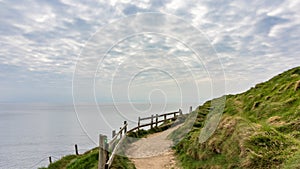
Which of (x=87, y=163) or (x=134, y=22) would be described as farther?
(x=134, y=22)

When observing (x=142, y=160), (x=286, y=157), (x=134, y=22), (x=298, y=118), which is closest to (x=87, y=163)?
(x=142, y=160)

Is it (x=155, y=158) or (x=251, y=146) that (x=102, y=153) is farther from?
(x=155, y=158)

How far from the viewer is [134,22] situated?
10078 millimetres

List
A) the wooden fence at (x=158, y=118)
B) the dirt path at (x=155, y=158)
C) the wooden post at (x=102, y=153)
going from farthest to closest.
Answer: the wooden fence at (x=158, y=118)
the dirt path at (x=155, y=158)
the wooden post at (x=102, y=153)

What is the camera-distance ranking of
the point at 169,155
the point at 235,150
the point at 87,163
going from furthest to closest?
the point at 169,155, the point at 87,163, the point at 235,150

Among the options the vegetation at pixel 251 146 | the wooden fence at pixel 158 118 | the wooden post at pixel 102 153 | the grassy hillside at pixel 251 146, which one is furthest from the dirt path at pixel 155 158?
the wooden fence at pixel 158 118

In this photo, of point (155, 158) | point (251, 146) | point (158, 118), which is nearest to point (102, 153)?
point (251, 146)

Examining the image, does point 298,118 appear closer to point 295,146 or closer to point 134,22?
point 295,146

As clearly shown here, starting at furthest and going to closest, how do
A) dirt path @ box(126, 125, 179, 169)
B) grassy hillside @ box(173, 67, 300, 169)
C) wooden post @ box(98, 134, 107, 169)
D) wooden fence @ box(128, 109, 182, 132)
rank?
1. wooden fence @ box(128, 109, 182, 132)
2. dirt path @ box(126, 125, 179, 169)
3. wooden post @ box(98, 134, 107, 169)
4. grassy hillside @ box(173, 67, 300, 169)

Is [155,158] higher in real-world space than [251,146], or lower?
lower

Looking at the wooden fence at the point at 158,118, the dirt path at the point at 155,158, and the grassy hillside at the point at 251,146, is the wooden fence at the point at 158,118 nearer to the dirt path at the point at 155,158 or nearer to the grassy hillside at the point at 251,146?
the dirt path at the point at 155,158

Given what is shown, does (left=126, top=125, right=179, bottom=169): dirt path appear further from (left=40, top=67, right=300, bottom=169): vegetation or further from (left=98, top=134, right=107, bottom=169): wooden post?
(left=98, top=134, right=107, bottom=169): wooden post

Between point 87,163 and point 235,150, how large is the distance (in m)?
5.39

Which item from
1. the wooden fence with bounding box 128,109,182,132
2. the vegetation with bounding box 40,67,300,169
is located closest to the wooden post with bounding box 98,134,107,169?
the vegetation with bounding box 40,67,300,169
